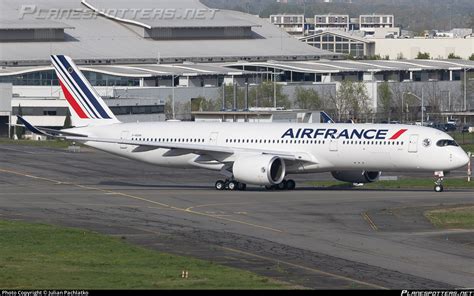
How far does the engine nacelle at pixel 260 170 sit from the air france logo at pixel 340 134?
2112 mm

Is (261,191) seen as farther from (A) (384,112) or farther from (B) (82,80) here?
(A) (384,112)

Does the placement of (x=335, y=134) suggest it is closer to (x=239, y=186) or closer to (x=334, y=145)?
(x=334, y=145)

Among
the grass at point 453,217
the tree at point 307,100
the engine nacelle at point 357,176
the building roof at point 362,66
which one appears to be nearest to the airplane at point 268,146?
the engine nacelle at point 357,176

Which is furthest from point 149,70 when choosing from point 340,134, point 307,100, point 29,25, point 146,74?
point 340,134

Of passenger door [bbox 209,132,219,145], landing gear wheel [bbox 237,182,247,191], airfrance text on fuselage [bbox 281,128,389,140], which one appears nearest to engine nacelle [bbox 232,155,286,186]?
landing gear wheel [bbox 237,182,247,191]

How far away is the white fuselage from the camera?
2702 inches

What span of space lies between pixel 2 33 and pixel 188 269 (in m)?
151

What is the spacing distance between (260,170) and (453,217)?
15.6 meters

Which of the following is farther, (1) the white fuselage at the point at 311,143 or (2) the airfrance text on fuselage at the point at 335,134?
(2) the airfrance text on fuselage at the point at 335,134

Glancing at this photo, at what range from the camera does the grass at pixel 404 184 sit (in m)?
75.6

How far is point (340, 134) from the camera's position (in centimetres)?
7025

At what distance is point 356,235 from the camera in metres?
50.4

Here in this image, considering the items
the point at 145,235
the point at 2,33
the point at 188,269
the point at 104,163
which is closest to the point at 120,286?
the point at 188,269

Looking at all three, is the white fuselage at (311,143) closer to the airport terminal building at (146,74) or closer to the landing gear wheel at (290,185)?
the landing gear wheel at (290,185)
